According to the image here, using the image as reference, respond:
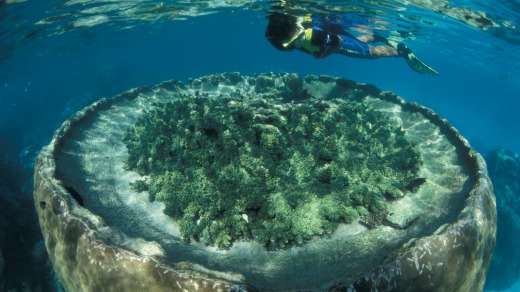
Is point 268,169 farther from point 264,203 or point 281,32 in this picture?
point 281,32

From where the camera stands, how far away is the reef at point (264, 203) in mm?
3059

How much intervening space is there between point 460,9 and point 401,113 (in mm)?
10541

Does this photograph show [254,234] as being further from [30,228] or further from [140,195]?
[30,228]

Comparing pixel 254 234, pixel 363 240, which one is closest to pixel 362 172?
pixel 363 240

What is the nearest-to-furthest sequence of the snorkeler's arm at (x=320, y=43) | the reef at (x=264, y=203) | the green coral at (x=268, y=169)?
the reef at (x=264, y=203) → the green coral at (x=268, y=169) → the snorkeler's arm at (x=320, y=43)

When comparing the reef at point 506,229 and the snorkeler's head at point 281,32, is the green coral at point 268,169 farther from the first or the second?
the reef at point 506,229

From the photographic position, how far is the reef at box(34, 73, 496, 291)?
3.06m

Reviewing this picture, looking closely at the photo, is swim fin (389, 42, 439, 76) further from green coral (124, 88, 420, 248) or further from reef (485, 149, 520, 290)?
reef (485, 149, 520, 290)

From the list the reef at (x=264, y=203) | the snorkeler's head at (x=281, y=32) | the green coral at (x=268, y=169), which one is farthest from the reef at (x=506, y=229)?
the snorkeler's head at (x=281, y=32)

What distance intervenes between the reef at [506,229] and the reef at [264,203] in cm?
1143

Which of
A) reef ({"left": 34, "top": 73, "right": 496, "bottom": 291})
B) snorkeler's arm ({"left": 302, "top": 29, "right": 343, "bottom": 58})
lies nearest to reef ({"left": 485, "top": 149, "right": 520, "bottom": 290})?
reef ({"left": 34, "top": 73, "right": 496, "bottom": 291})

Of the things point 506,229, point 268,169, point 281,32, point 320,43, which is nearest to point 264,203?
point 268,169

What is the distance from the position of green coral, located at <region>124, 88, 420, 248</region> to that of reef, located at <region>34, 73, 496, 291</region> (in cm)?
2

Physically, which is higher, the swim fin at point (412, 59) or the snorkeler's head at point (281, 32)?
→ the snorkeler's head at point (281, 32)
